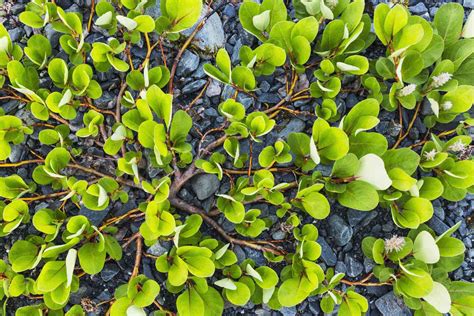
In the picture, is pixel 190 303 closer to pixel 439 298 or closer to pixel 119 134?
pixel 119 134

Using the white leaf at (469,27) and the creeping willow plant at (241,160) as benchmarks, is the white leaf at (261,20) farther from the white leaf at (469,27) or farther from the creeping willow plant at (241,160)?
the white leaf at (469,27)

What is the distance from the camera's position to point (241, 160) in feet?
5.81

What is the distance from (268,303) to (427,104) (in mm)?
998

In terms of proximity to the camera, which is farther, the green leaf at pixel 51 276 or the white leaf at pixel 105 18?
the white leaf at pixel 105 18

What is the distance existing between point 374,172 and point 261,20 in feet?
2.19

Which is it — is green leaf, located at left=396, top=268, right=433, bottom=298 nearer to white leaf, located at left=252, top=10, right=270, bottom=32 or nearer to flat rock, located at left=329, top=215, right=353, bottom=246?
flat rock, located at left=329, top=215, right=353, bottom=246

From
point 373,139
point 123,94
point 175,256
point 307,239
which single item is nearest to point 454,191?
point 373,139

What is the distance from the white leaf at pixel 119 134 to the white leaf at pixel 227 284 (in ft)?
1.96

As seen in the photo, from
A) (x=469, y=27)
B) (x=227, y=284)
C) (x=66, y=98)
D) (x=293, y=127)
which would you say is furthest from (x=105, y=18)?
(x=469, y=27)

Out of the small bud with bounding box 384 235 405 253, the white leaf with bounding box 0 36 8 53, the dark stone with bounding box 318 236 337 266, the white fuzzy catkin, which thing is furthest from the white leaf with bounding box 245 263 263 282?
the white leaf with bounding box 0 36 8 53

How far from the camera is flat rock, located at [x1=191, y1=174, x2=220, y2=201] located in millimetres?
1839

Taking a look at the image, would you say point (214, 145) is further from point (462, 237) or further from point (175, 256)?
point (462, 237)

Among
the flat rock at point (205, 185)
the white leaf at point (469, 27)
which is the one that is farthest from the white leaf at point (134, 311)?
the white leaf at point (469, 27)

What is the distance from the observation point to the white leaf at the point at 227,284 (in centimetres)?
162
